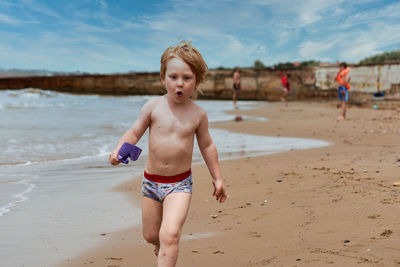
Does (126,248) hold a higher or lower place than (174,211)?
lower

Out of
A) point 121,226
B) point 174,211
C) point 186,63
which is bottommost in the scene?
point 121,226

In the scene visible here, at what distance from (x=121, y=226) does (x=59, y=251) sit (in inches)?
25.4

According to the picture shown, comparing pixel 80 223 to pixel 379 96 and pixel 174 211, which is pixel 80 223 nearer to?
pixel 174 211

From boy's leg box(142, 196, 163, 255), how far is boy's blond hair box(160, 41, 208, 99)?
31.1 inches

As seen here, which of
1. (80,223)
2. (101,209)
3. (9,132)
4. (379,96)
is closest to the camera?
(80,223)

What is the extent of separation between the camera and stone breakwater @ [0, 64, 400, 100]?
20.5m

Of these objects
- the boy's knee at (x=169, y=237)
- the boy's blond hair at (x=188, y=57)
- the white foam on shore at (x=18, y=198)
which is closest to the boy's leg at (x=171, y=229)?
the boy's knee at (x=169, y=237)

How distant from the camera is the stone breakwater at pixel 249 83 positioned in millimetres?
20500

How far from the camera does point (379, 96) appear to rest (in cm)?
1980

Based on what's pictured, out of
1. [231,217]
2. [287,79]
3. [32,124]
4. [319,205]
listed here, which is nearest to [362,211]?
[319,205]

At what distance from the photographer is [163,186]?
2.54 metres

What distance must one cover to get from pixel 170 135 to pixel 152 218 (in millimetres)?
520

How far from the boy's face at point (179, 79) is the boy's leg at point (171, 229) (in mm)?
642

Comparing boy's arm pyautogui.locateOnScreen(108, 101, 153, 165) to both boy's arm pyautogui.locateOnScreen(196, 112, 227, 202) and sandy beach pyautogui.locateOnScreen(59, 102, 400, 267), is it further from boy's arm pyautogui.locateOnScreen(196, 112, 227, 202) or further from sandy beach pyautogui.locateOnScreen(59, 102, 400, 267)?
sandy beach pyautogui.locateOnScreen(59, 102, 400, 267)
